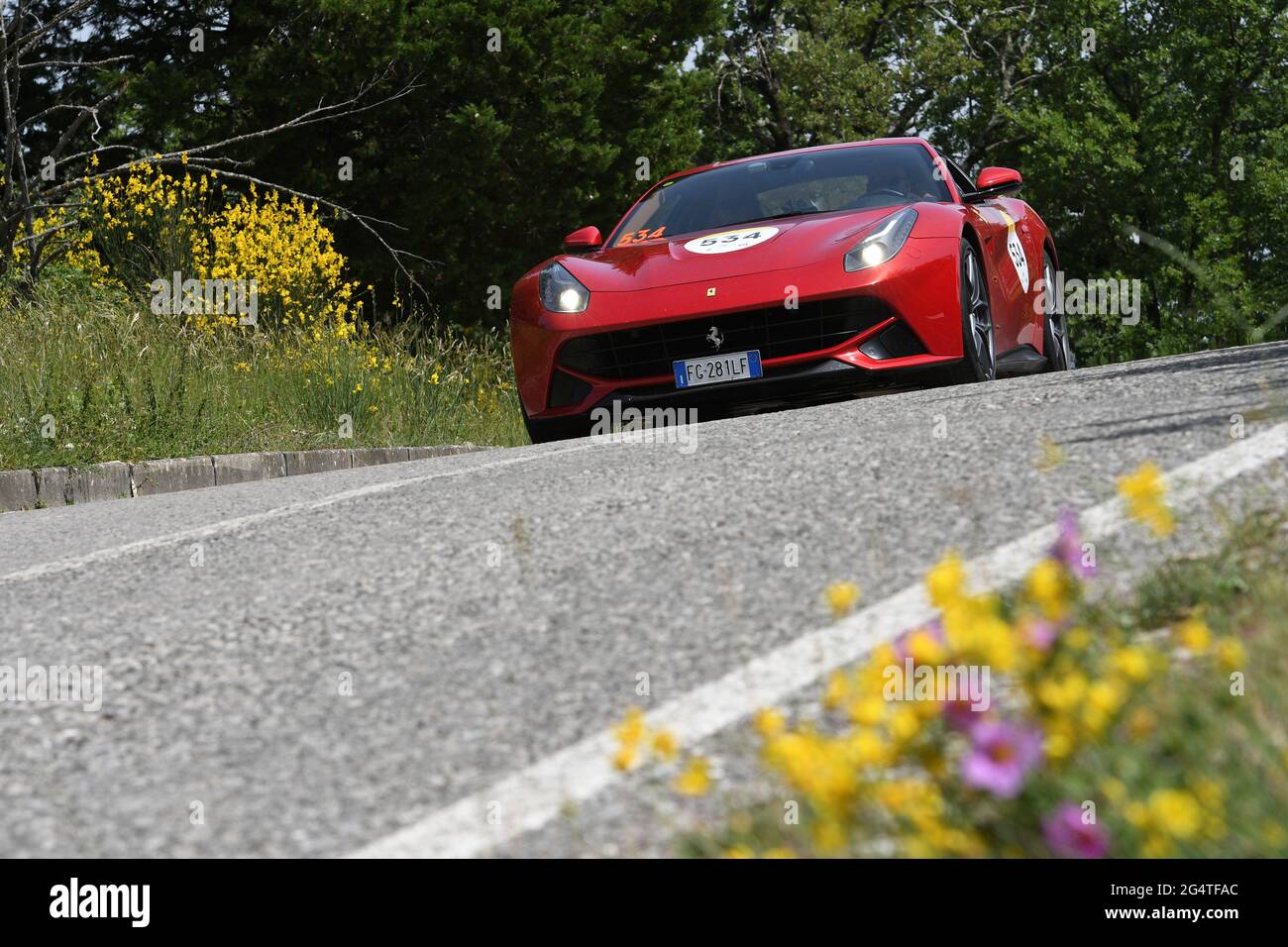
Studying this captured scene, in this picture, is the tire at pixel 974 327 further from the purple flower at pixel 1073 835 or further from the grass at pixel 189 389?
the purple flower at pixel 1073 835

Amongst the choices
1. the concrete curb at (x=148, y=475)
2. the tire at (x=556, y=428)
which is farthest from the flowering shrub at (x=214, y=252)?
the tire at (x=556, y=428)

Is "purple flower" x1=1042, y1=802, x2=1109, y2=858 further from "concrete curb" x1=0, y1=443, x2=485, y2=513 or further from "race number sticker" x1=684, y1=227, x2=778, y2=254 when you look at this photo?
"concrete curb" x1=0, y1=443, x2=485, y2=513

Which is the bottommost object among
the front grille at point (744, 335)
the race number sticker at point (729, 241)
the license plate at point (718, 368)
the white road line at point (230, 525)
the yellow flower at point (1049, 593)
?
the white road line at point (230, 525)

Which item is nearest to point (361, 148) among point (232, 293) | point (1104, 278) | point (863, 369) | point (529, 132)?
point (529, 132)

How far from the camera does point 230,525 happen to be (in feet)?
18.2

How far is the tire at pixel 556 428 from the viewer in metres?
7.95

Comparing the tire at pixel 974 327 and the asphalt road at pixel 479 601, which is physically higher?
the tire at pixel 974 327

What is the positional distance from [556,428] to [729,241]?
1247mm

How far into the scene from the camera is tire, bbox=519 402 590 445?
26.1 feet

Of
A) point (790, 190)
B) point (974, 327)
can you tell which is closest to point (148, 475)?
point (790, 190)

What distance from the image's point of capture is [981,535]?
148 inches

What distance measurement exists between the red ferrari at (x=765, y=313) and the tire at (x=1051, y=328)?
1441 millimetres

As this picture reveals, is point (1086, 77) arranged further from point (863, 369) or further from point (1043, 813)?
point (1043, 813)

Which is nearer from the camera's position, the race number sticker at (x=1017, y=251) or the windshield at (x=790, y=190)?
the windshield at (x=790, y=190)
